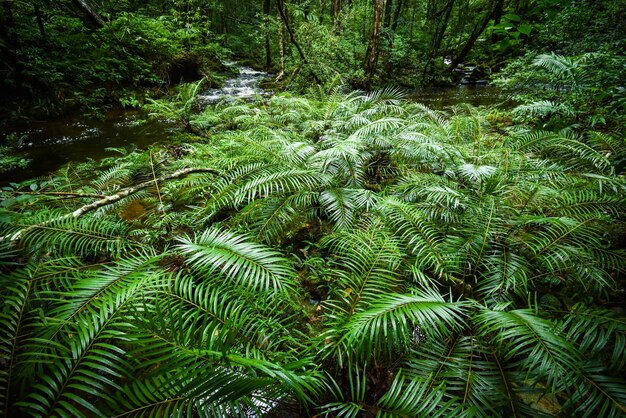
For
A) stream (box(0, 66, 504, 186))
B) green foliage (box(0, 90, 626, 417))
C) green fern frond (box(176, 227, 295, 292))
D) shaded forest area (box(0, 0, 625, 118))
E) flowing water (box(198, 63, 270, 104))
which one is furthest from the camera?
flowing water (box(198, 63, 270, 104))

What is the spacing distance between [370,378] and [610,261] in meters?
1.79

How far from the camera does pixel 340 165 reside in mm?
2969

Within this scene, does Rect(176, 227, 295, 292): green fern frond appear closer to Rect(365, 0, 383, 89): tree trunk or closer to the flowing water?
the flowing water

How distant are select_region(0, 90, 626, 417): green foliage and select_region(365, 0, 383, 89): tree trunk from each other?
584cm

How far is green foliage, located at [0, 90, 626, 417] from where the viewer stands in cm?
111

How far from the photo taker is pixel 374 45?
27.2 feet

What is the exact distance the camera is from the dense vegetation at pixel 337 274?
113 cm

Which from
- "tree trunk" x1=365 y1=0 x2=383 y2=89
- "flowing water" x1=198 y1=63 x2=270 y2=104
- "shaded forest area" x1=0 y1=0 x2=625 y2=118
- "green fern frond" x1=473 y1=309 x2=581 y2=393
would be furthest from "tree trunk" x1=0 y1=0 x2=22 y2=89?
"green fern frond" x1=473 y1=309 x2=581 y2=393

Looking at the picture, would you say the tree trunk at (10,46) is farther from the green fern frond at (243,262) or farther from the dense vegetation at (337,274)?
the green fern frond at (243,262)

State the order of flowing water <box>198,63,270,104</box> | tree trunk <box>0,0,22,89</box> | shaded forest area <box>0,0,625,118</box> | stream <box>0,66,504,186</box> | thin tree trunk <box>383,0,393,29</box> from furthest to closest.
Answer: thin tree trunk <box>383,0,393,29</box> → flowing water <box>198,63,270,104</box> → shaded forest area <box>0,0,625,118</box> → tree trunk <box>0,0,22,89</box> → stream <box>0,66,504,186</box>

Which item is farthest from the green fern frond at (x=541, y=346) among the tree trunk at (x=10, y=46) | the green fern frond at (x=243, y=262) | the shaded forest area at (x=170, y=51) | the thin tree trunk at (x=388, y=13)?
the thin tree trunk at (x=388, y=13)

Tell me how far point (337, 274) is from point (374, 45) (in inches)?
340

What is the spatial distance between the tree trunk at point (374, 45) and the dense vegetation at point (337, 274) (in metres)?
3.97

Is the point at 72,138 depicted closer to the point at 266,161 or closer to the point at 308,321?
→ the point at 266,161
